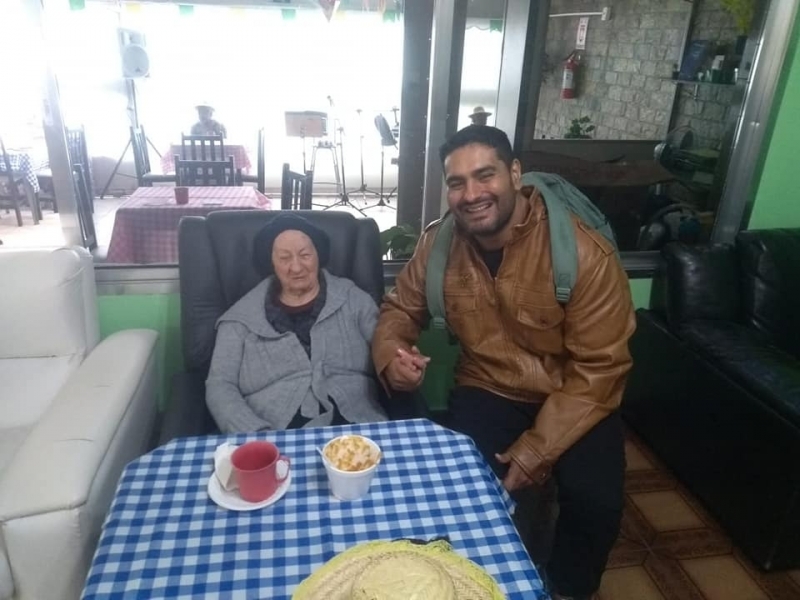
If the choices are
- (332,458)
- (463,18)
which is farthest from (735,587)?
(463,18)

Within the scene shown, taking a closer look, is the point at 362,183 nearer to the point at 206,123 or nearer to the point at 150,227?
the point at 206,123

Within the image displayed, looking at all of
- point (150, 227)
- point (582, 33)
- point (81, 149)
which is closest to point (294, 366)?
point (150, 227)

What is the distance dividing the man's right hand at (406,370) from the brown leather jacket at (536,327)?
4cm

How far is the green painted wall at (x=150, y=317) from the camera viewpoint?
205cm

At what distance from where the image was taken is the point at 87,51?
499cm

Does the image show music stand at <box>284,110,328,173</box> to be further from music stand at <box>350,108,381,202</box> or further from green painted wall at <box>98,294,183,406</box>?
green painted wall at <box>98,294,183,406</box>

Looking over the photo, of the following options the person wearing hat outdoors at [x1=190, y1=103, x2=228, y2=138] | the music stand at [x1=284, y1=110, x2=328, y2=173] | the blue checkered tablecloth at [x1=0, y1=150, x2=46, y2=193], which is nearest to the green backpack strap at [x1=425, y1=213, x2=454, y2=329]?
the person wearing hat outdoors at [x1=190, y1=103, x2=228, y2=138]

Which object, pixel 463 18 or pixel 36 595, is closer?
pixel 36 595

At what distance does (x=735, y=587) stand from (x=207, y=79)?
16.9 ft

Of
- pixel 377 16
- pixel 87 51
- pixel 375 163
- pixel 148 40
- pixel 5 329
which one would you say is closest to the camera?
pixel 5 329

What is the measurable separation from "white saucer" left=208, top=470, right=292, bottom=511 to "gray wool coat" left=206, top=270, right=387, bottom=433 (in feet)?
1.68

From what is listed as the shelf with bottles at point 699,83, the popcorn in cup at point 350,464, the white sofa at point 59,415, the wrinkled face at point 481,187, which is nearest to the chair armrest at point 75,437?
the white sofa at point 59,415

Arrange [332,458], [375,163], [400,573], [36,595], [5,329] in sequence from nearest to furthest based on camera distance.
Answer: [400,573] < [332,458] < [36,595] < [5,329] < [375,163]

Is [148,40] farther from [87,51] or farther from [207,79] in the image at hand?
[87,51]
